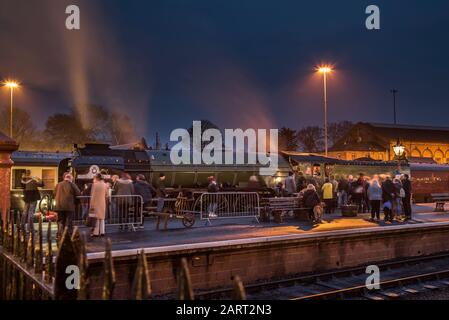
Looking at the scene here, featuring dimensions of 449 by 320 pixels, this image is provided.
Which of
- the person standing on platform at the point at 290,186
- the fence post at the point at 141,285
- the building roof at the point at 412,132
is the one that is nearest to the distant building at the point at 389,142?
the building roof at the point at 412,132

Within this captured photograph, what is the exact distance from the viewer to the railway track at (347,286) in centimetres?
975

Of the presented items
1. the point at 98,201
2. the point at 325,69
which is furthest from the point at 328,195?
the point at 325,69

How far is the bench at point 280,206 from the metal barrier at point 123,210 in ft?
15.8

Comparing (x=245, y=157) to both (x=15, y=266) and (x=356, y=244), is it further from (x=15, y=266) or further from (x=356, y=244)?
(x=15, y=266)

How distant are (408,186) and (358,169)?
9710 mm

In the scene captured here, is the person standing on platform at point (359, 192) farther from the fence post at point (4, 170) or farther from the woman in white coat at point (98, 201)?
the fence post at point (4, 170)

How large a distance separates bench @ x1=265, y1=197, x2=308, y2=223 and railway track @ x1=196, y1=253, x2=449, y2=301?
442cm

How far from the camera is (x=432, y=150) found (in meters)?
76.2

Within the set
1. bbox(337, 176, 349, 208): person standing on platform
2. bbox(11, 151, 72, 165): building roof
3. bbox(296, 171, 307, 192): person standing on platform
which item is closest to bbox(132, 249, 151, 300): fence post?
bbox(296, 171, 307, 192): person standing on platform

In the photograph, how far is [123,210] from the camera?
14.1 meters

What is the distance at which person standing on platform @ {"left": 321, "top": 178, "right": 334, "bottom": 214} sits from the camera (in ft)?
66.0

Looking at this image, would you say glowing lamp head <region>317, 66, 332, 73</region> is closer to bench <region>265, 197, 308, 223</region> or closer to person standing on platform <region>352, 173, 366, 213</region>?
person standing on platform <region>352, 173, 366, 213</region>

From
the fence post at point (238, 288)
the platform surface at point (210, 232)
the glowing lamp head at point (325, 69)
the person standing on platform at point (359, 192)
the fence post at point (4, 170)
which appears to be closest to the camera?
the fence post at point (238, 288)

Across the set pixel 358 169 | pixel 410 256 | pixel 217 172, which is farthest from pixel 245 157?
pixel 410 256
